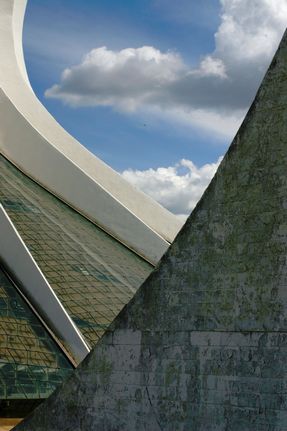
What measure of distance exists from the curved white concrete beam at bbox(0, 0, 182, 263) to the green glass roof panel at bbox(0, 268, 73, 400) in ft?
16.4

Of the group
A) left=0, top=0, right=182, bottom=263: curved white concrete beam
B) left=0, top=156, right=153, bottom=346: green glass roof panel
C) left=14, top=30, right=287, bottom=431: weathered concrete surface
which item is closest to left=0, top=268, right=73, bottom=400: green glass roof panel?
left=0, top=156, right=153, bottom=346: green glass roof panel

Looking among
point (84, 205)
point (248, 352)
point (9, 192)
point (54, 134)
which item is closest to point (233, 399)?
point (248, 352)

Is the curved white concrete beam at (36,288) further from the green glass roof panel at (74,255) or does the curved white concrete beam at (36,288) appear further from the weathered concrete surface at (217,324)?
the weathered concrete surface at (217,324)

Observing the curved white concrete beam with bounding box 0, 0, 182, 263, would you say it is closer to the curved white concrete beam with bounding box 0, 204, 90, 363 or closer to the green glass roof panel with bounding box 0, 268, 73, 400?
the curved white concrete beam with bounding box 0, 204, 90, 363

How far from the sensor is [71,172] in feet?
64.4

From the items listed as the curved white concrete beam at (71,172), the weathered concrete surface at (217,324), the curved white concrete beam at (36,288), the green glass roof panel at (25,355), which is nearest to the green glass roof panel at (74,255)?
the curved white concrete beam at (71,172)

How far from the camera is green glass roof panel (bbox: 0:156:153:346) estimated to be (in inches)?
614

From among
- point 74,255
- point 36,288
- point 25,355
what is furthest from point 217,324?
point 74,255

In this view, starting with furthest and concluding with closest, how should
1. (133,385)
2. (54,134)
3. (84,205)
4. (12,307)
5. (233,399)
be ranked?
(54,134)
(84,205)
(12,307)
(133,385)
(233,399)

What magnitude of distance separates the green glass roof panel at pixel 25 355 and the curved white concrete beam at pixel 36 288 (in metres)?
0.20

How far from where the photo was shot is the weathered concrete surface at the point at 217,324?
8.10 metres

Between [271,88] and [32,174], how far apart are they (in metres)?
11.9

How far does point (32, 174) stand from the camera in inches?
→ 787

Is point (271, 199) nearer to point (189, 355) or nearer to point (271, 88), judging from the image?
point (271, 88)
